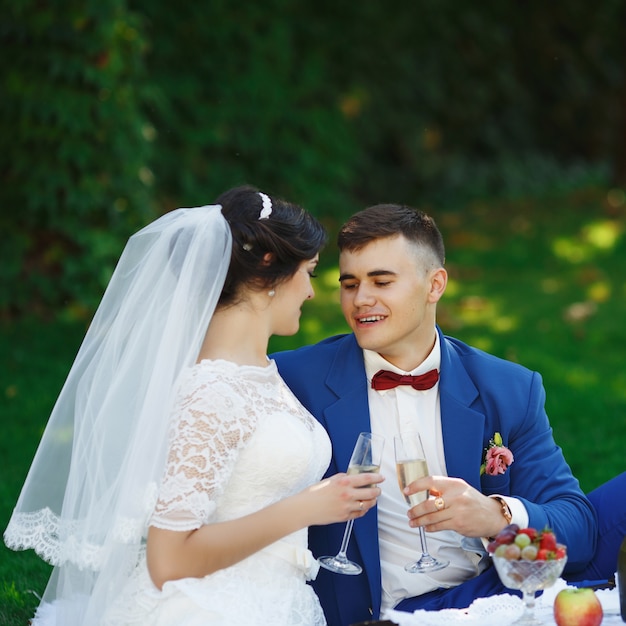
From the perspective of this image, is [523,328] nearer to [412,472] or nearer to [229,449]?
[412,472]

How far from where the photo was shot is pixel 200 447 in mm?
3367

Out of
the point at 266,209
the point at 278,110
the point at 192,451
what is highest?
the point at 278,110

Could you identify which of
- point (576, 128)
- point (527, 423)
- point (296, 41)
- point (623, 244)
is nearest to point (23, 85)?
point (296, 41)

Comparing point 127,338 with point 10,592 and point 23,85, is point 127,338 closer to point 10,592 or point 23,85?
point 10,592

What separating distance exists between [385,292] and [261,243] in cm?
74

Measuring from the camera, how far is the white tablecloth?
3.36m

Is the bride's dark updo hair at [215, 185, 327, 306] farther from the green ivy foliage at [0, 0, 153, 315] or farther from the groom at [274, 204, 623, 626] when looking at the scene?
the green ivy foliage at [0, 0, 153, 315]

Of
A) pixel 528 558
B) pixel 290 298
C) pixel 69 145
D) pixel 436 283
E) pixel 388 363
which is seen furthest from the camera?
pixel 69 145

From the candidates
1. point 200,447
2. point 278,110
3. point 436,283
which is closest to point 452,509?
point 200,447

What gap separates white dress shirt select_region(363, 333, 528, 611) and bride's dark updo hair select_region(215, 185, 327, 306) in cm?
78

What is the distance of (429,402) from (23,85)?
552cm

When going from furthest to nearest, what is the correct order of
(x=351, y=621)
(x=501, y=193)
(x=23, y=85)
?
1. (x=501, y=193)
2. (x=23, y=85)
3. (x=351, y=621)

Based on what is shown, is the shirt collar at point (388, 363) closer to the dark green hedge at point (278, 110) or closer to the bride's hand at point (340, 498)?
the bride's hand at point (340, 498)

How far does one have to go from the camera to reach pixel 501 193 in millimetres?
15211
